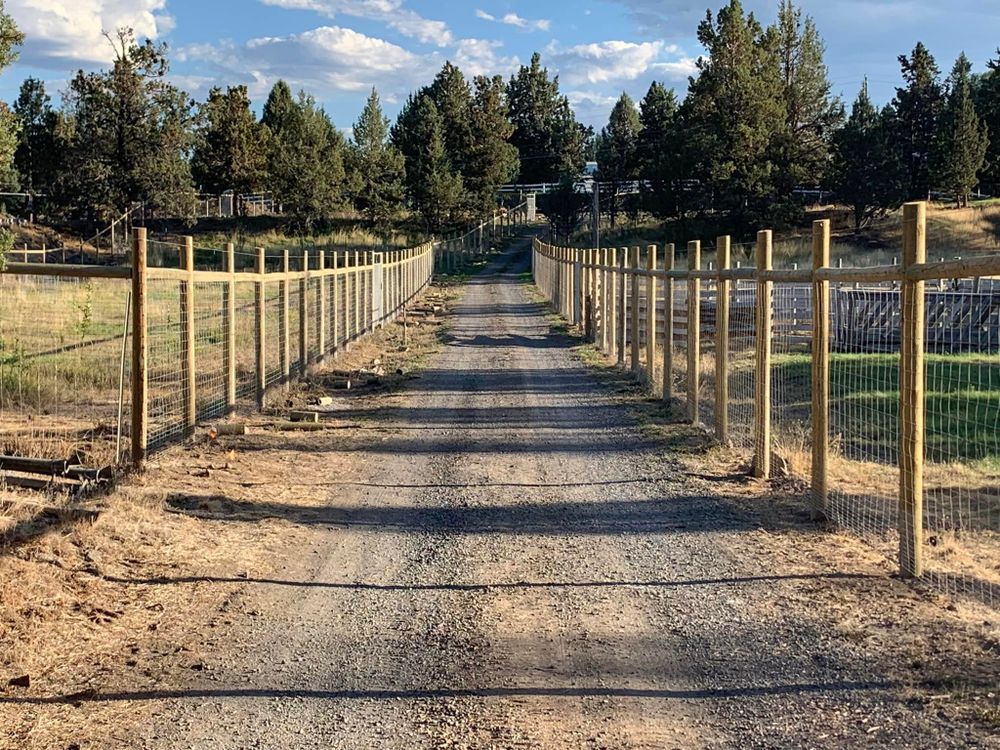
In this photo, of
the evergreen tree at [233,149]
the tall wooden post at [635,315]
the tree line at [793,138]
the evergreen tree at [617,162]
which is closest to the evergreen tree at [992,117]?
the tree line at [793,138]

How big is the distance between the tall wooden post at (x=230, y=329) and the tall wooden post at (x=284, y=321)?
2.30 metres

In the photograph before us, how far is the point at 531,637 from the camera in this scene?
5285 millimetres

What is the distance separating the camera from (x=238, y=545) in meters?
6.99

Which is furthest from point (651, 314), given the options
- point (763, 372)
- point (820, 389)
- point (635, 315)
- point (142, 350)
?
point (142, 350)

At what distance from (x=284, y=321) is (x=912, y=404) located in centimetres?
983

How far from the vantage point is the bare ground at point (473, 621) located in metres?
4.26

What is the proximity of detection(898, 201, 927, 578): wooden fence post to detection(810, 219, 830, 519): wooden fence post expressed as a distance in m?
1.40

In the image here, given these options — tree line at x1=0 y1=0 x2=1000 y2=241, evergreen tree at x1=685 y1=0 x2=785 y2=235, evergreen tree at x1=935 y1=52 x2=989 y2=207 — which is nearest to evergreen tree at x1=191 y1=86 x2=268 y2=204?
tree line at x1=0 y1=0 x2=1000 y2=241

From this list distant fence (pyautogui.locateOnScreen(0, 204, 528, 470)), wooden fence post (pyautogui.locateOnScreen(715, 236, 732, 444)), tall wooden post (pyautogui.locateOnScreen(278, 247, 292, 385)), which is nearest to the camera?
distant fence (pyautogui.locateOnScreen(0, 204, 528, 470))

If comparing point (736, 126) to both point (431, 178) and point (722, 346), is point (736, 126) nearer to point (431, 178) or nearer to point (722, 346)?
point (431, 178)

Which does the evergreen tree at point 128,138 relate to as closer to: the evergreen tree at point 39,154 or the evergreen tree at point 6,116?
the evergreen tree at point 39,154

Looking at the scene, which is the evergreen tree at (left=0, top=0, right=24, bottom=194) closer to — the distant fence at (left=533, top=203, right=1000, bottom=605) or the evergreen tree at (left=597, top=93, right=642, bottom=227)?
the distant fence at (left=533, top=203, right=1000, bottom=605)

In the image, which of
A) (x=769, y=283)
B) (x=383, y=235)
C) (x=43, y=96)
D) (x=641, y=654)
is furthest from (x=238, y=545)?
(x=43, y=96)

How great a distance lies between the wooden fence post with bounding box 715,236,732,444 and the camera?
410 inches
